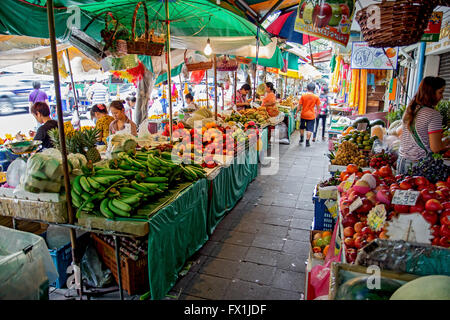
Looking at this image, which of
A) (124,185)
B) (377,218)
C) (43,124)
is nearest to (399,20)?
(377,218)

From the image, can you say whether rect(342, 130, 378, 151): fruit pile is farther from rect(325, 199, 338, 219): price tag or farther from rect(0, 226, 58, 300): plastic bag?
rect(0, 226, 58, 300): plastic bag

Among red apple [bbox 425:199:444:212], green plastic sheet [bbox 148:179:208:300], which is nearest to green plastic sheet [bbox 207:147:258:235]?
green plastic sheet [bbox 148:179:208:300]

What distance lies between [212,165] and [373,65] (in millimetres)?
4827

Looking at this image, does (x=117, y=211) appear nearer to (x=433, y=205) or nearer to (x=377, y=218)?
(x=377, y=218)

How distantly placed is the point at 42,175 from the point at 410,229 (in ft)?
9.76

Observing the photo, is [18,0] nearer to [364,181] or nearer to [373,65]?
[364,181]

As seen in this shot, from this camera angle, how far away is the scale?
1.90 metres

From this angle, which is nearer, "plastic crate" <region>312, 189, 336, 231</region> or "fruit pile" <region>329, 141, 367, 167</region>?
"plastic crate" <region>312, 189, 336, 231</region>

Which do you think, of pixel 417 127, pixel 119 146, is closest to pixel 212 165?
pixel 119 146

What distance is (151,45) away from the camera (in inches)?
144

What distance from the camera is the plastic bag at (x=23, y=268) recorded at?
191 cm

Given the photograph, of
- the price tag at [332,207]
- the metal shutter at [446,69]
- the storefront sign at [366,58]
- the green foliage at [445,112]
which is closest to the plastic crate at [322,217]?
the price tag at [332,207]

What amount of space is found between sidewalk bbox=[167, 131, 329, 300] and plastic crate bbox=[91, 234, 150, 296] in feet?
1.13

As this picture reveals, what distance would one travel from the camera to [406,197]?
6.76ft
